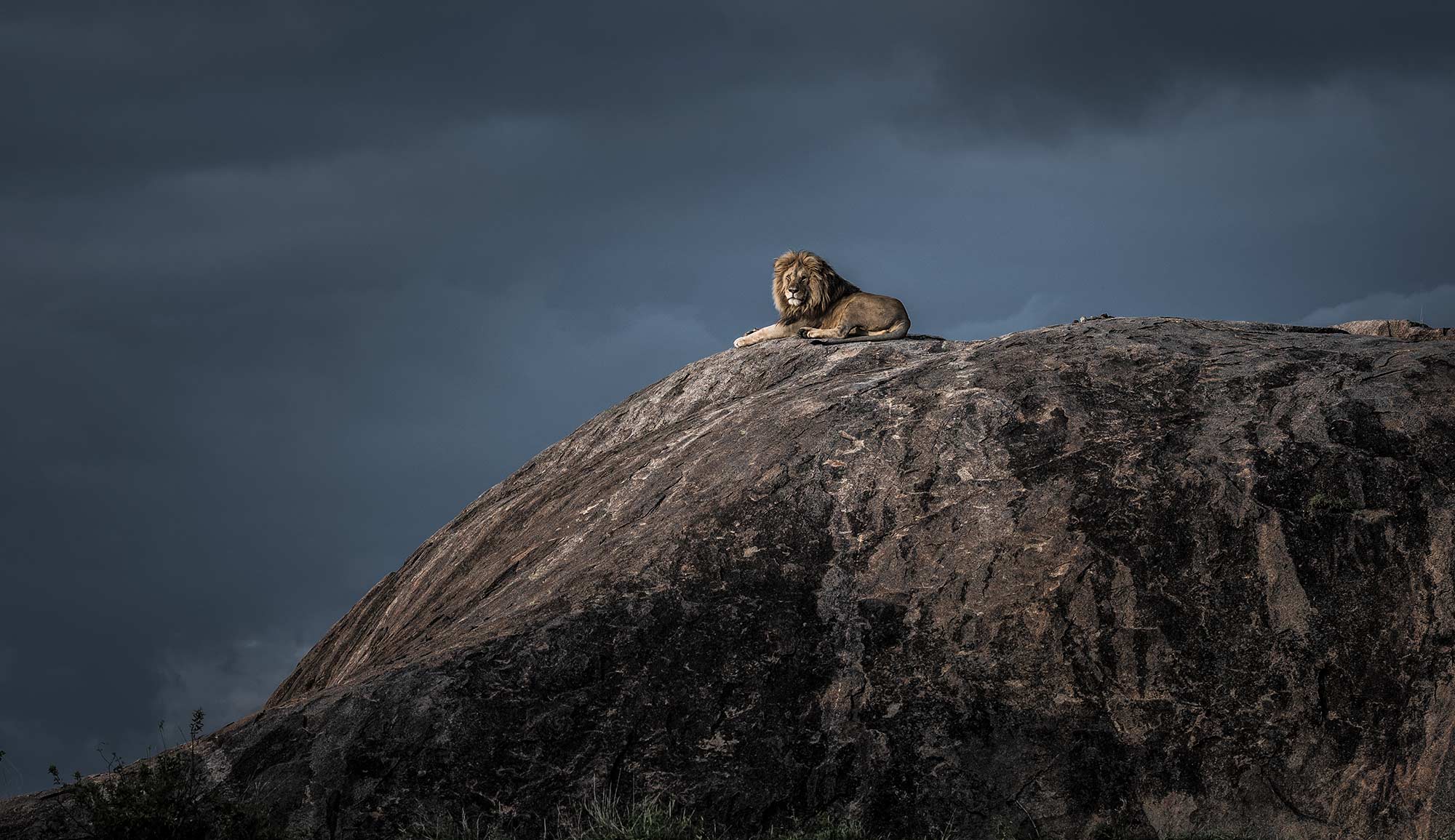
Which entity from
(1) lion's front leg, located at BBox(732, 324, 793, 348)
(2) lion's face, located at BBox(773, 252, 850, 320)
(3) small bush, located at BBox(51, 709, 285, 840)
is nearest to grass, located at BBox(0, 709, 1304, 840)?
(3) small bush, located at BBox(51, 709, 285, 840)

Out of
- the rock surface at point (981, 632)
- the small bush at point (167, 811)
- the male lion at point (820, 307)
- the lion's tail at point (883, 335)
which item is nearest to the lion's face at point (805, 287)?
the male lion at point (820, 307)

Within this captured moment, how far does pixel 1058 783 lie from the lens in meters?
9.77

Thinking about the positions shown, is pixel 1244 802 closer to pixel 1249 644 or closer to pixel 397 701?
pixel 1249 644

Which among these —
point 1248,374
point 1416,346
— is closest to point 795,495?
point 1248,374

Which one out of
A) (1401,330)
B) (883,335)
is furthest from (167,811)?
(1401,330)

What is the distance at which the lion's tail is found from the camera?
16.0 metres

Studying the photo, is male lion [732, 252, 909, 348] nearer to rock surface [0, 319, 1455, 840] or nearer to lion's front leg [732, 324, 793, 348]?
lion's front leg [732, 324, 793, 348]

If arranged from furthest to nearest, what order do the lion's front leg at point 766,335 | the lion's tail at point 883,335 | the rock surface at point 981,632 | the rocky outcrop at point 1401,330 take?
1. the lion's front leg at point 766,335
2. the lion's tail at point 883,335
3. the rocky outcrop at point 1401,330
4. the rock surface at point 981,632

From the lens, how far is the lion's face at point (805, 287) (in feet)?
62.1

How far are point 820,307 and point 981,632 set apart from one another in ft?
30.7

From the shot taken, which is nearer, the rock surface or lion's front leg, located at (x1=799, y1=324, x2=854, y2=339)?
the rock surface

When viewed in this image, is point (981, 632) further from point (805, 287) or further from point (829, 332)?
point (805, 287)

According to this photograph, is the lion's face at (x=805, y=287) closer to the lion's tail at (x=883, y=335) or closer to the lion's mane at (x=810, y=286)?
the lion's mane at (x=810, y=286)

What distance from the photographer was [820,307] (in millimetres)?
19016
